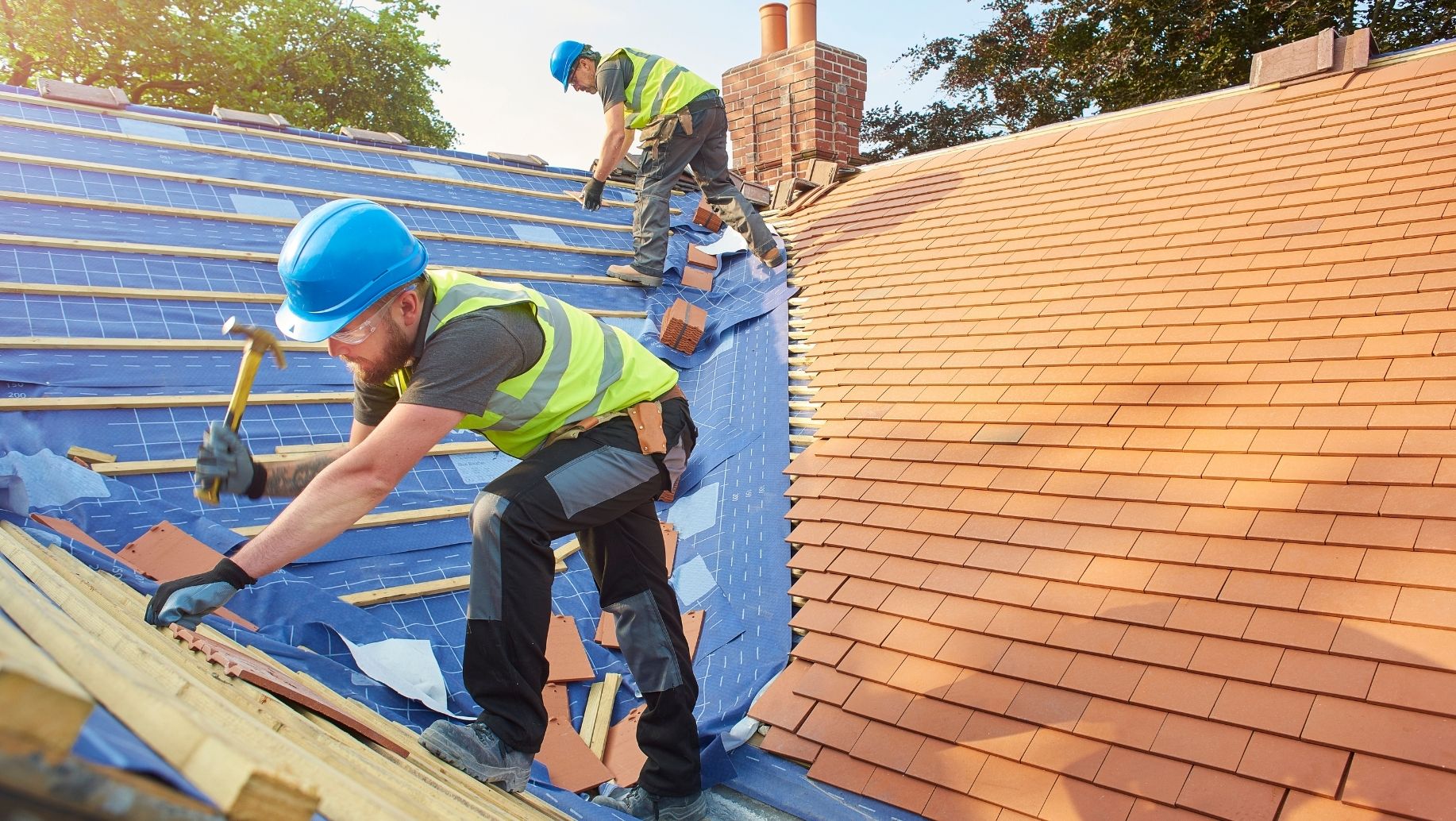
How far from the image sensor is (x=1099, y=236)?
457cm

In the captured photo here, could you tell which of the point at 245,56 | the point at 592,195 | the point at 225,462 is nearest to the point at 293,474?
the point at 225,462

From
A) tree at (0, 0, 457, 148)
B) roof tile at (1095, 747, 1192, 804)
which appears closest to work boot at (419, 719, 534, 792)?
roof tile at (1095, 747, 1192, 804)

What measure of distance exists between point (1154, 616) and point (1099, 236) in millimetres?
2372

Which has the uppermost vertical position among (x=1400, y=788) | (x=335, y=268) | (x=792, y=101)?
(x=792, y=101)

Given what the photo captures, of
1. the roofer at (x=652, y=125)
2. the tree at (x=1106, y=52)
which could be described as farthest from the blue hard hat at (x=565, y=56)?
the tree at (x=1106, y=52)

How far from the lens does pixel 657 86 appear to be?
5.83 meters

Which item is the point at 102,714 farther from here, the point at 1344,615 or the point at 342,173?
the point at 342,173

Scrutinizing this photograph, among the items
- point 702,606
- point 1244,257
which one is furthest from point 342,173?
point 1244,257

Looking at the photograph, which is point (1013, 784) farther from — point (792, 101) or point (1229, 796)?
point (792, 101)

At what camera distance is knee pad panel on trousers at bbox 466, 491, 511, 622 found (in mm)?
2305

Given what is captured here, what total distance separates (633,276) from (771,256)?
835mm

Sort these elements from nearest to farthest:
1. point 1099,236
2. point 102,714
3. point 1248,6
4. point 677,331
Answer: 1. point 102,714
2. point 1099,236
3. point 677,331
4. point 1248,6

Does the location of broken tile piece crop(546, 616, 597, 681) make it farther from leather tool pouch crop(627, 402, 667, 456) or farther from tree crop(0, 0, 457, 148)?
tree crop(0, 0, 457, 148)

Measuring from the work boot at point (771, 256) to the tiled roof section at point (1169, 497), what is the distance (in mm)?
1042
